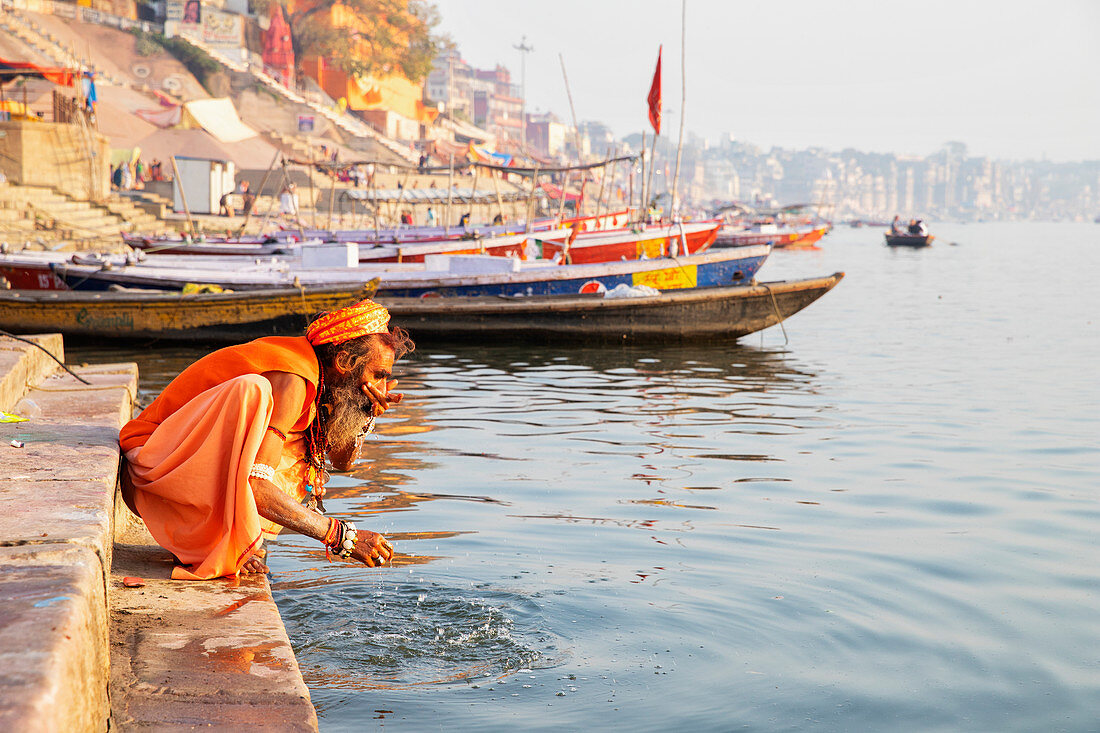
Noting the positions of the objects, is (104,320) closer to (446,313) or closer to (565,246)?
(446,313)

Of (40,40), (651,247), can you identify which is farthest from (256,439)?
(40,40)

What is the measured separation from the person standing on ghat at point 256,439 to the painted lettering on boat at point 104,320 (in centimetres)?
881

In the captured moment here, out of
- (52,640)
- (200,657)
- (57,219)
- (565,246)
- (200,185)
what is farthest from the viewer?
(200,185)

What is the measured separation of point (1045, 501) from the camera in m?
6.32

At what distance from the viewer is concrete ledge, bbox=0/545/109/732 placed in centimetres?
178

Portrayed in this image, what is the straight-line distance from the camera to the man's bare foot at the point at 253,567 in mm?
3471

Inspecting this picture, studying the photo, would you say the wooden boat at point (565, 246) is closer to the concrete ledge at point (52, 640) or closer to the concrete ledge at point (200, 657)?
the concrete ledge at point (200, 657)

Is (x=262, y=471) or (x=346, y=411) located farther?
(x=346, y=411)

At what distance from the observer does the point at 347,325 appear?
10.8 feet

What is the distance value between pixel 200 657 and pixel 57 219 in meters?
21.0

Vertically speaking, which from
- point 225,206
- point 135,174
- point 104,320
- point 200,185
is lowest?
point 104,320

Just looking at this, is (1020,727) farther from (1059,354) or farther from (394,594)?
(1059,354)

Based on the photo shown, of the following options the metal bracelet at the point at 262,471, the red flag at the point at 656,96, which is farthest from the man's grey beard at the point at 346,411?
the red flag at the point at 656,96

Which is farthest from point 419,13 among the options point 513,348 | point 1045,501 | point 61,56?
point 1045,501
